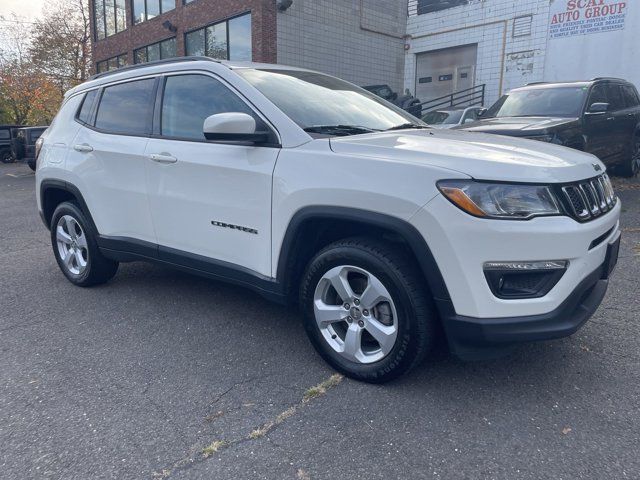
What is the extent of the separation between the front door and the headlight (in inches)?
42.8

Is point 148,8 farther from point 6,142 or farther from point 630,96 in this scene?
point 630,96

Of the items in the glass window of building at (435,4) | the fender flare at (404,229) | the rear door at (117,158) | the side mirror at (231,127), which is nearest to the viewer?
the fender flare at (404,229)

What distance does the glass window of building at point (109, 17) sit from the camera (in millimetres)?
23375

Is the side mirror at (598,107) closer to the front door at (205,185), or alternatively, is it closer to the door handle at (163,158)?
the front door at (205,185)

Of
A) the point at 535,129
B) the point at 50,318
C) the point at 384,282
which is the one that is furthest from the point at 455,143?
the point at 535,129

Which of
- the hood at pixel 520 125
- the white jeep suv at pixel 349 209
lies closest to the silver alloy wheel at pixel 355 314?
the white jeep suv at pixel 349 209

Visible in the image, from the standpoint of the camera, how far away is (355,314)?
2820 millimetres

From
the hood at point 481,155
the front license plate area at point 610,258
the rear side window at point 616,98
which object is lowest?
the front license plate area at point 610,258

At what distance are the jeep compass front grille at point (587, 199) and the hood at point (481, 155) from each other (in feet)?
0.16

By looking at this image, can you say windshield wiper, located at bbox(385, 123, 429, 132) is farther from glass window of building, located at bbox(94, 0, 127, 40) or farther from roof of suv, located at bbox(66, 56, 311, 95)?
glass window of building, located at bbox(94, 0, 127, 40)

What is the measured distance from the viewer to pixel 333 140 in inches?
114

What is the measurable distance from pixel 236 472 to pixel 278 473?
18 cm

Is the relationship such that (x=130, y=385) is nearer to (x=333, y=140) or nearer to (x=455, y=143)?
(x=333, y=140)

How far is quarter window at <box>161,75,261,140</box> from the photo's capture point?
3359 mm
